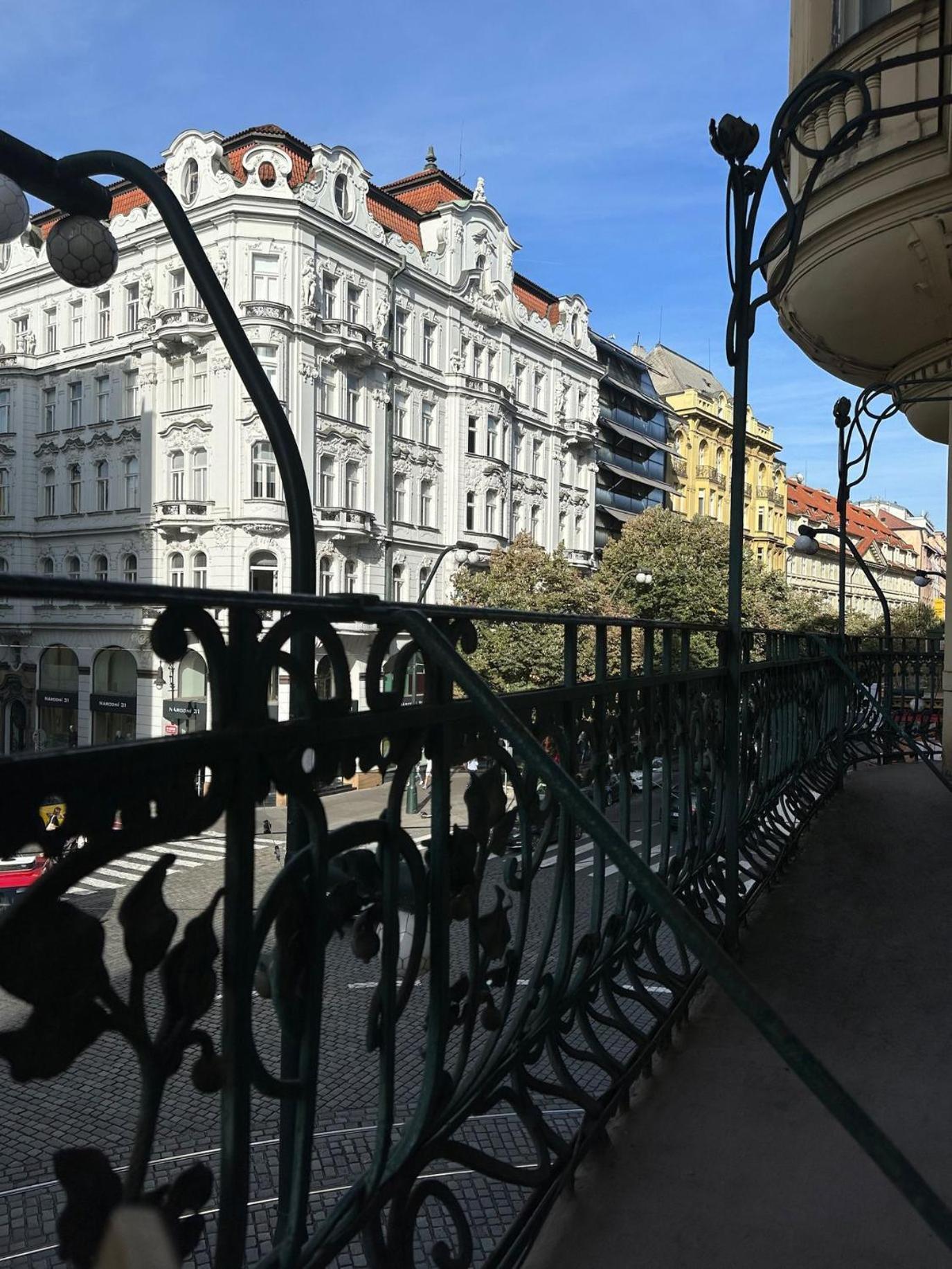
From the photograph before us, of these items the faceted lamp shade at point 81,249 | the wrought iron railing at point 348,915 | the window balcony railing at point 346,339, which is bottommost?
the wrought iron railing at point 348,915

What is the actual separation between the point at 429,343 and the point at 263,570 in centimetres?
1142

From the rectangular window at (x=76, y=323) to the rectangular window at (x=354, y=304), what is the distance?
912 cm

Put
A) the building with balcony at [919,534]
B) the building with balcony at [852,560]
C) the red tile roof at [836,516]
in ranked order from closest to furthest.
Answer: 1. the building with balcony at [852,560]
2. the red tile roof at [836,516]
3. the building with balcony at [919,534]

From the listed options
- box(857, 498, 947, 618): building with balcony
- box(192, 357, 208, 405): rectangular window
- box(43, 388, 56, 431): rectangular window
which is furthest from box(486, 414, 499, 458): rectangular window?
box(857, 498, 947, 618): building with balcony

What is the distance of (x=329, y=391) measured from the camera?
31.4m

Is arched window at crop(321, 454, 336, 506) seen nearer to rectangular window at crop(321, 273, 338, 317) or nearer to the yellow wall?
rectangular window at crop(321, 273, 338, 317)

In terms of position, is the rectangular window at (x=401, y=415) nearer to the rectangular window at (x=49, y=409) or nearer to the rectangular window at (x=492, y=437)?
the rectangular window at (x=492, y=437)

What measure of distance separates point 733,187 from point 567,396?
4062cm

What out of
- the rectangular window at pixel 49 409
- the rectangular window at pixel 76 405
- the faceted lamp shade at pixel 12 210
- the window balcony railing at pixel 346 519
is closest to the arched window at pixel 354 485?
the window balcony railing at pixel 346 519

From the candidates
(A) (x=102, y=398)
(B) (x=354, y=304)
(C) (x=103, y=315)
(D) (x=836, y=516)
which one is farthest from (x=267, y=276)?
(D) (x=836, y=516)

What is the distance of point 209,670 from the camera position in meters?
1.14

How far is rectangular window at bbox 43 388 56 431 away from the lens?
3381 centimetres

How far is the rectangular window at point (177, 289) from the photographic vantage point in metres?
30.4

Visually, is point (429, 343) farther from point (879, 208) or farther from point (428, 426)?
point (879, 208)
